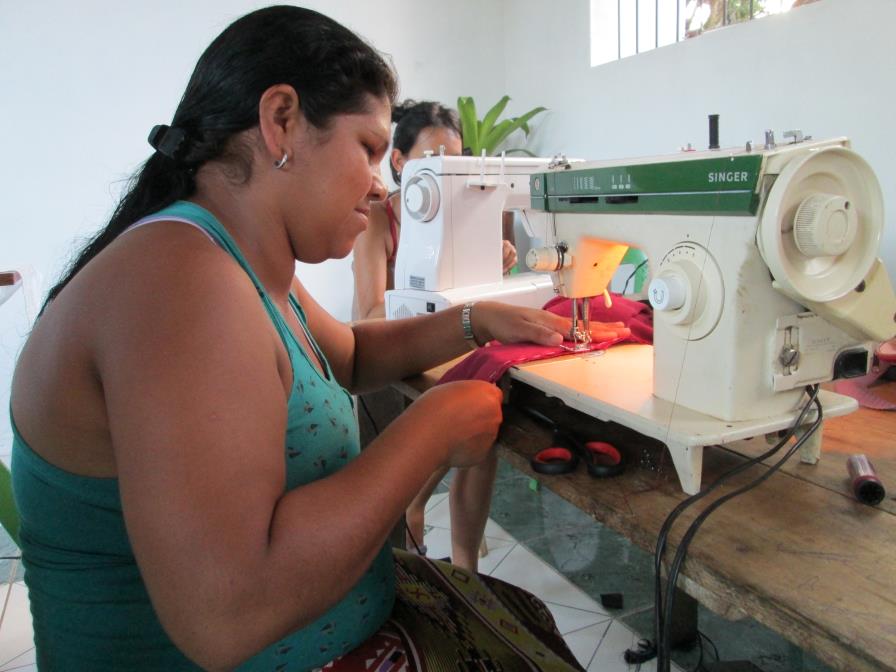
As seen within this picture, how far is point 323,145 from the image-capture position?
2.61ft

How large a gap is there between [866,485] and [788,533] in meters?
0.14

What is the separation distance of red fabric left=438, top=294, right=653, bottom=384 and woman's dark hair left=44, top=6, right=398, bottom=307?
48 centimetres

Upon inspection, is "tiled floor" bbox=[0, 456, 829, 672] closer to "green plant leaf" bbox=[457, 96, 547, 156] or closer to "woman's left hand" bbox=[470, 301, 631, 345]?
"woman's left hand" bbox=[470, 301, 631, 345]

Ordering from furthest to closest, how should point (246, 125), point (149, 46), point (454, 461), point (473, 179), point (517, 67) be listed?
point (517, 67), point (149, 46), point (473, 179), point (454, 461), point (246, 125)

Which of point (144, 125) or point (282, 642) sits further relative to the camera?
point (144, 125)

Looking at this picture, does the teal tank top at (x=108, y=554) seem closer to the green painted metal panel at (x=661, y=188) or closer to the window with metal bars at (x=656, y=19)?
the green painted metal panel at (x=661, y=188)

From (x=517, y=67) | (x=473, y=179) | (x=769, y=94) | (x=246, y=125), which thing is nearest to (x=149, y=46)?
(x=517, y=67)

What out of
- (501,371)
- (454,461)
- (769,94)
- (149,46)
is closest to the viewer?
(454,461)

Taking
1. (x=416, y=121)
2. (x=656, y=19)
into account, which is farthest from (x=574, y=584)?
(x=656, y=19)

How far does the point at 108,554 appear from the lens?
0.78m

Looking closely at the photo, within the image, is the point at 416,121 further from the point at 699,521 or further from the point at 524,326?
the point at 699,521

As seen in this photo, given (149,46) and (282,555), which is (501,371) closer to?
(282,555)

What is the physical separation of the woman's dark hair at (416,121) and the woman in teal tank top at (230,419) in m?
1.54

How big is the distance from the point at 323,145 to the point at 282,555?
461 millimetres
